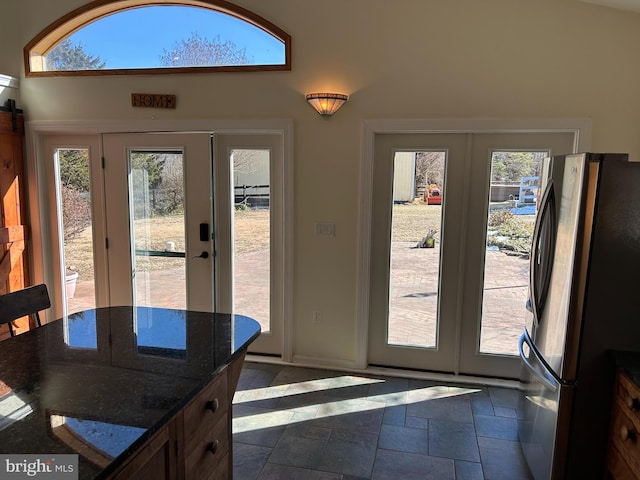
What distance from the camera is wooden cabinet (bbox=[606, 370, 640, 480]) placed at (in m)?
1.73

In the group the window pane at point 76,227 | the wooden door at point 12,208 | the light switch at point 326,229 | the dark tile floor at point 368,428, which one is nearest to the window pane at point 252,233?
the light switch at point 326,229

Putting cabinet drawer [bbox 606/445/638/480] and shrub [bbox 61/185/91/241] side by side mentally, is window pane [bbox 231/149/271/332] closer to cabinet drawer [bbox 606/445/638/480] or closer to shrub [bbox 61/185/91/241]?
shrub [bbox 61/185/91/241]

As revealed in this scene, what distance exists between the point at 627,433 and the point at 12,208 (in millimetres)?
4470

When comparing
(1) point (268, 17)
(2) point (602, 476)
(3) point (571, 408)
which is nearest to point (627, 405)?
(3) point (571, 408)

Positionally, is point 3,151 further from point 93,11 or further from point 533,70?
point 533,70

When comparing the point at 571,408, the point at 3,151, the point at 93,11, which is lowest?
the point at 571,408

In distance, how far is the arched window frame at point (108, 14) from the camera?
339 centimetres

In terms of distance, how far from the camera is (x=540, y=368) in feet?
7.47

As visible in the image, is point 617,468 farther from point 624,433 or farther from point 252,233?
point 252,233

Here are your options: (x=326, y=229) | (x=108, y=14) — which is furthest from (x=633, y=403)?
(x=108, y=14)

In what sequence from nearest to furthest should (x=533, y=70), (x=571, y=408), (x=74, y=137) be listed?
(x=571, y=408), (x=533, y=70), (x=74, y=137)

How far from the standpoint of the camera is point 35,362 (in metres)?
1.53

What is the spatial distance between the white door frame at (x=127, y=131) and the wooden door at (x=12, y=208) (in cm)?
6

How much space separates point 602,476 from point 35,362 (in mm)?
2419
